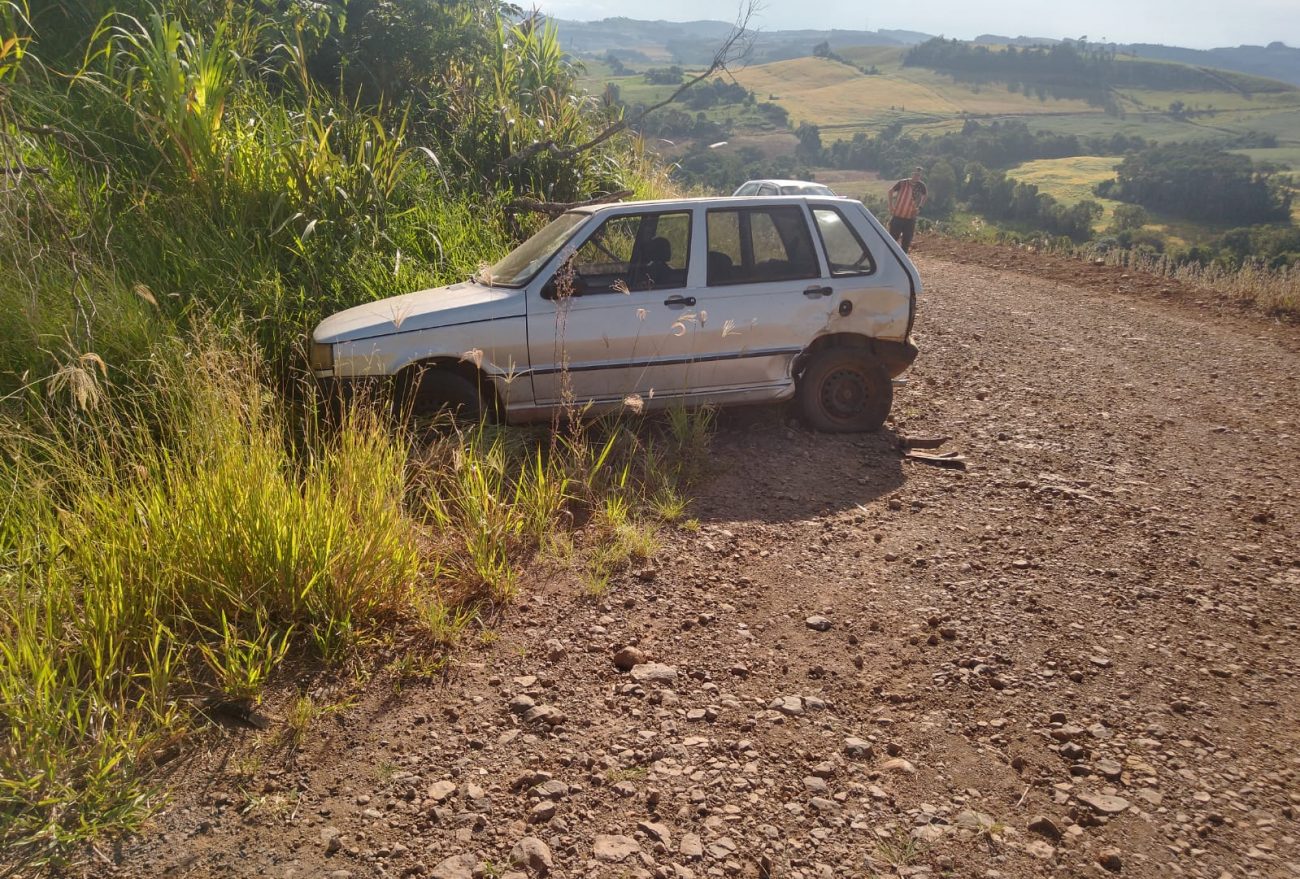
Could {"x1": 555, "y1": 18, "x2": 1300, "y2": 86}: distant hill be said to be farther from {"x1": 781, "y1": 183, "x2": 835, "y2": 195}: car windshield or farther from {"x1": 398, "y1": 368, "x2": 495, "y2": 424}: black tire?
{"x1": 398, "y1": 368, "x2": 495, "y2": 424}: black tire

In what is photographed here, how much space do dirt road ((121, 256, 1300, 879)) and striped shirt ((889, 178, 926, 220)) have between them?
32.1ft

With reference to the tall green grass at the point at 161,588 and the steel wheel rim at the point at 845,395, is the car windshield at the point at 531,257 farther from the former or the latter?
the steel wheel rim at the point at 845,395

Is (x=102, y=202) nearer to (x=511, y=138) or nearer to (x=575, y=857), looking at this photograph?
(x=511, y=138)

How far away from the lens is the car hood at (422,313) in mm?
5070

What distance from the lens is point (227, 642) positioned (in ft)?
9.54

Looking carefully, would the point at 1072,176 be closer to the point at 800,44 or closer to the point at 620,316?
the point at 620,316

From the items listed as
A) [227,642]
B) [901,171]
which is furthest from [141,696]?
[901,171]

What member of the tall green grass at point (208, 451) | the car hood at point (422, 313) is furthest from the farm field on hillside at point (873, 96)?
the car hood at point (422, 313)

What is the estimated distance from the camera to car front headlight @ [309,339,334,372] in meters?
5.03

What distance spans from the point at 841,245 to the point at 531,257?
2.13 m

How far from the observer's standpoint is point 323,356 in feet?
16.5

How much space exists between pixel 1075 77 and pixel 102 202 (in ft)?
358

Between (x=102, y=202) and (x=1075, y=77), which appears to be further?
(x=1075, y=77)

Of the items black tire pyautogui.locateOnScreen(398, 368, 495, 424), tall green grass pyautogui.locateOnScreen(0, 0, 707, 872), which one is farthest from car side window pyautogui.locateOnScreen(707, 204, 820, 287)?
black tire pyautogui.locateOnScreen(398, 368, 495, 424)
